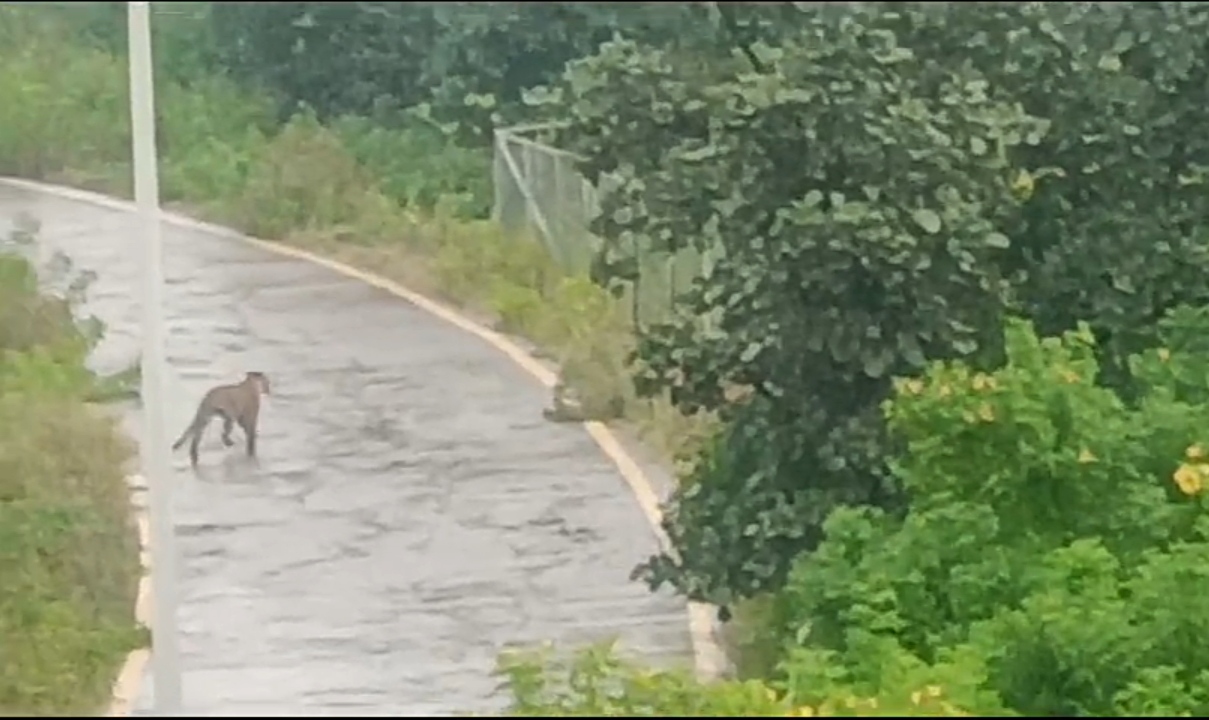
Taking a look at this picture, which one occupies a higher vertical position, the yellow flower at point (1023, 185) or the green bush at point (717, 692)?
the yellow flower at point (1023, 185)

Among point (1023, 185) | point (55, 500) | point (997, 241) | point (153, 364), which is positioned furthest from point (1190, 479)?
point (55, 500)

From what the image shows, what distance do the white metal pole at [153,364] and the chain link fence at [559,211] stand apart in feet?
2.16

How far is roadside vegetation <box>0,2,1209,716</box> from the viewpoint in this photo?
361 cm

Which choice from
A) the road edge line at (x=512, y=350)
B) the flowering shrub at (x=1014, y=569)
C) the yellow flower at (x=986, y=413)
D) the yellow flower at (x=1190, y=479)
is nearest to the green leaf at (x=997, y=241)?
the flowering shrub at (x=1014, y=569)

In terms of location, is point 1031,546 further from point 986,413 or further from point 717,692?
point 717,692

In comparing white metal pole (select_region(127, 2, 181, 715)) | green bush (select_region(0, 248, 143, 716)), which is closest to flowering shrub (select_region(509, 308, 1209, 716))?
white metal pole (select_region(127, 2, 181, 715))

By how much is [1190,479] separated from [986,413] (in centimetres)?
34

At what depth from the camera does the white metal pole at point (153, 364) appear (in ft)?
11.3

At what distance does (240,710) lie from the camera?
2.94 m

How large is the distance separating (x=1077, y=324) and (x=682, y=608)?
2.93 ft

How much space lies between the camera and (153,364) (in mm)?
3580

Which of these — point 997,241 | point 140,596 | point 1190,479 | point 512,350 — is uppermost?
point 997,241

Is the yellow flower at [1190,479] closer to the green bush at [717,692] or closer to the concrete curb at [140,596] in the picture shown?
the green bush at [717,692]

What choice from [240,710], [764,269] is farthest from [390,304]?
[240,710]
